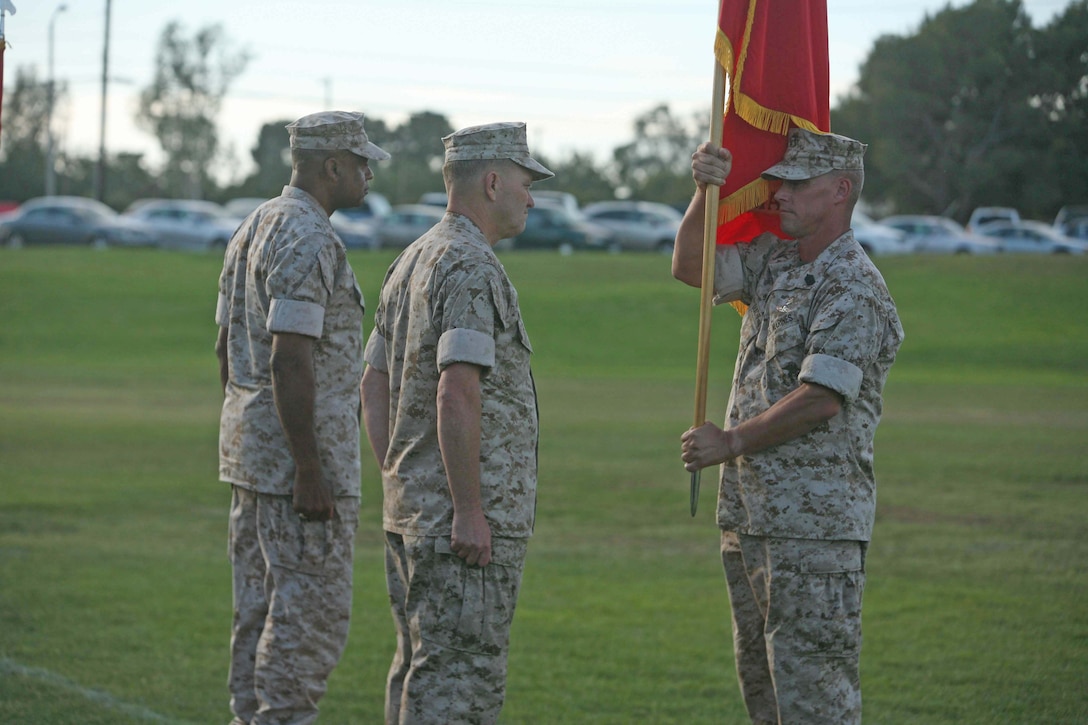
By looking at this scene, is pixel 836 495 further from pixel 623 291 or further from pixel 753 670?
pixel 623 291

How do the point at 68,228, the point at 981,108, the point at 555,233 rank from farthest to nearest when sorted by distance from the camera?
the point at 68,228 → the point at 555,233 → the point at 981,108

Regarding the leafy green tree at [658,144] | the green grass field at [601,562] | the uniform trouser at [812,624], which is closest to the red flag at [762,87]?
the uniform trouser at [812,624]

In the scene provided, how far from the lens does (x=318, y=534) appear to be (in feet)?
15.0

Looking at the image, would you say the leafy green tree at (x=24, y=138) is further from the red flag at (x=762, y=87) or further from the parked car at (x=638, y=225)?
the red flag at (x=762, y=87)

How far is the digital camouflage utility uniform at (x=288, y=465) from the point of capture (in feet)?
14.9

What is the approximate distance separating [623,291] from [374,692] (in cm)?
2707

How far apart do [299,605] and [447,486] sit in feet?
3.22

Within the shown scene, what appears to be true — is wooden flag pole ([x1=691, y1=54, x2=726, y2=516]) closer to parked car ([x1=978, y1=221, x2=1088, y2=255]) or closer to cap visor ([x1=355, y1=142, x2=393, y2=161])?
cap visor ([x1=355, y1=142, x2=393, y2=161])

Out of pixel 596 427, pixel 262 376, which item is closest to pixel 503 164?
pixel 262 376

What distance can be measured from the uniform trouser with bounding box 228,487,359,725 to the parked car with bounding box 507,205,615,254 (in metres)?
37.5

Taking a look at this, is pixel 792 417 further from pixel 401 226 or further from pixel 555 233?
pixel 401 226

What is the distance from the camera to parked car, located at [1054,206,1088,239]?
146ft

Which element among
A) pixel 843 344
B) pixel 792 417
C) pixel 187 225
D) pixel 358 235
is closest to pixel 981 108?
pixel 843 344

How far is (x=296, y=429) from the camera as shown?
14.7 ft
